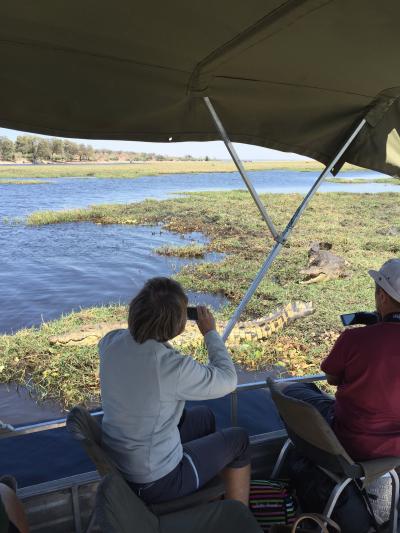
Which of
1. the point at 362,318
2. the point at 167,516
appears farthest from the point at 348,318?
the point at 167,516

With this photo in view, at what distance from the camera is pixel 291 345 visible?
742 centimetres

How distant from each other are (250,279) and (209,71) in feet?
30.7

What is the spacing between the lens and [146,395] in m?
1.55

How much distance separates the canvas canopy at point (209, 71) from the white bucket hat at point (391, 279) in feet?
2.63

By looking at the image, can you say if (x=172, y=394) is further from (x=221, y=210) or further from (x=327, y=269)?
(x=221, y=210)

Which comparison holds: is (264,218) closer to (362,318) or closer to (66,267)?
Result: (362,318)

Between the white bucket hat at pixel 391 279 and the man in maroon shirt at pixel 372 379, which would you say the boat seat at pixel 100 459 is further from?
the white bucket hat at pixel 391 279

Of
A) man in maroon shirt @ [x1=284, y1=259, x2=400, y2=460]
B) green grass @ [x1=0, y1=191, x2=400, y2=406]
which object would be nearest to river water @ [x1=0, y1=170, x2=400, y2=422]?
green grass @ [x1=0, y1=191, x2=400, y2=406]

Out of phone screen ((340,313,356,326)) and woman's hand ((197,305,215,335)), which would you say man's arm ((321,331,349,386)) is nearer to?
phone screen ((340,313,356,326))

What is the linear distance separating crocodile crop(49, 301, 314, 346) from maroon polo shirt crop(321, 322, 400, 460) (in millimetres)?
5093

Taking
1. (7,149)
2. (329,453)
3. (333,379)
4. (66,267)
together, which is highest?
(7,149)

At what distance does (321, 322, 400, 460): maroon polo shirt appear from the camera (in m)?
1.76

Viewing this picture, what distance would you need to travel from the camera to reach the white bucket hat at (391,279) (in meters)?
1.86

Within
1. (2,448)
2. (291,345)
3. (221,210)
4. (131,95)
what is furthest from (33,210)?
(131,95)
